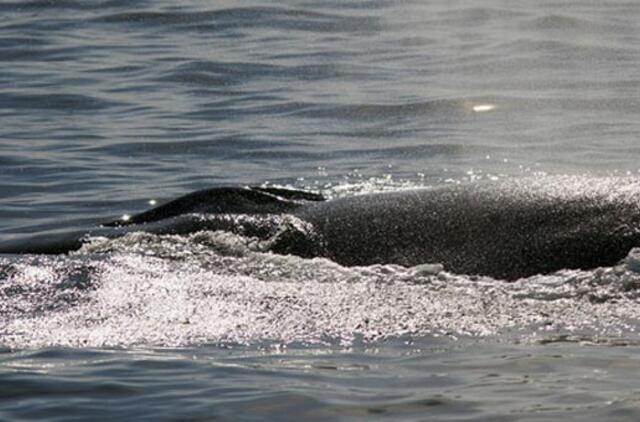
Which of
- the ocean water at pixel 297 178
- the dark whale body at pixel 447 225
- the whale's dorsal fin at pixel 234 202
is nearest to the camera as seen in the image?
the ocean water at pixel 297 178

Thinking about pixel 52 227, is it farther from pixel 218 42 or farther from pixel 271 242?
pixel 218 42

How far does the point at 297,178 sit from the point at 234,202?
10.0 feet

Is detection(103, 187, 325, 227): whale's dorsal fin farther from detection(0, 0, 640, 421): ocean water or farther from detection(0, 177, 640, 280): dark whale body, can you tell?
detection(0, 0, 640, 421): ocean water

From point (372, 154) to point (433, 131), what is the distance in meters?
1.05

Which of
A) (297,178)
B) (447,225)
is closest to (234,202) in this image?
(447,225)

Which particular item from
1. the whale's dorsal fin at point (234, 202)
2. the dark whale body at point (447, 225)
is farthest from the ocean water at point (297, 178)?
the whale's dorsal fin at point (234, 202)

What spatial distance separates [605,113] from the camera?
13.9 metres

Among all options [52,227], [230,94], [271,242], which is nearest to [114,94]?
[230,94]

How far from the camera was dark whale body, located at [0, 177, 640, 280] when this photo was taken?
8008 millimetres

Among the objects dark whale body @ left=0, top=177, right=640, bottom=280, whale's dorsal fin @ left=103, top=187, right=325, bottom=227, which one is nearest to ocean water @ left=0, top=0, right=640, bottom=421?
dark whale body @ left=0, top=177, right=640, bottom=280

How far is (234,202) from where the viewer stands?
8922 mm

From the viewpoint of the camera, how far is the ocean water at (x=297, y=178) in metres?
6.37

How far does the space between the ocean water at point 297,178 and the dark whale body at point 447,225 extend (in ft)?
0.47

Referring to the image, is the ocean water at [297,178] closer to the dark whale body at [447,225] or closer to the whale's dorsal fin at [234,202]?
the dark whale body at [447,225]
